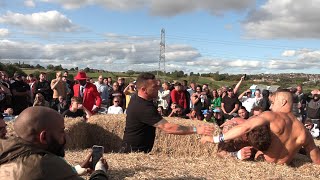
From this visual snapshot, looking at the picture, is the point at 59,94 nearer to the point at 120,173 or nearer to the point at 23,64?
the point at 120,173

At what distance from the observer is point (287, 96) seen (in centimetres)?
614

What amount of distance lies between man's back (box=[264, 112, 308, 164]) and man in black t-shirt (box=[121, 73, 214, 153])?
35.0 inches

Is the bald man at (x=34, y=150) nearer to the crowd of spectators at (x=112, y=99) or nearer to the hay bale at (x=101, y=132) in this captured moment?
the hay bale at (x=101, y=132)

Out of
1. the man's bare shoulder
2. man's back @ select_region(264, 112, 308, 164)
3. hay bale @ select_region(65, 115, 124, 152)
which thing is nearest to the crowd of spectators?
hay bale @ select_region(65, 115, 124, 152)

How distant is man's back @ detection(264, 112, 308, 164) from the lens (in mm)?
5848

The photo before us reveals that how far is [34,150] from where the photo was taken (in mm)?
2670

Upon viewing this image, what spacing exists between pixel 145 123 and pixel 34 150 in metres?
3.41

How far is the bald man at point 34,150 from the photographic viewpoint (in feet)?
8.64

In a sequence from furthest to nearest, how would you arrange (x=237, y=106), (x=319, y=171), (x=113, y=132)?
(x=237, y=106) → (x=113, y=132) → (x=319, y=171)

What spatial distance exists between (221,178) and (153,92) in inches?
76.6

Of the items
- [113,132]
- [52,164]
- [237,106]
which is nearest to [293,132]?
[52,164]

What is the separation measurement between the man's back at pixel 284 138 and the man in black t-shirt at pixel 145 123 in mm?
889

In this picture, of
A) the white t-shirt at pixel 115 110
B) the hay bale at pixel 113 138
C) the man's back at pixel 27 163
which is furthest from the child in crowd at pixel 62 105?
the man's back at pixel 27 163

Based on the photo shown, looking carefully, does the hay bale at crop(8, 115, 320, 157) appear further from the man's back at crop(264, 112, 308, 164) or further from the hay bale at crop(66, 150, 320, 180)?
the hay bale at crop(66, 150, 320, 180)
